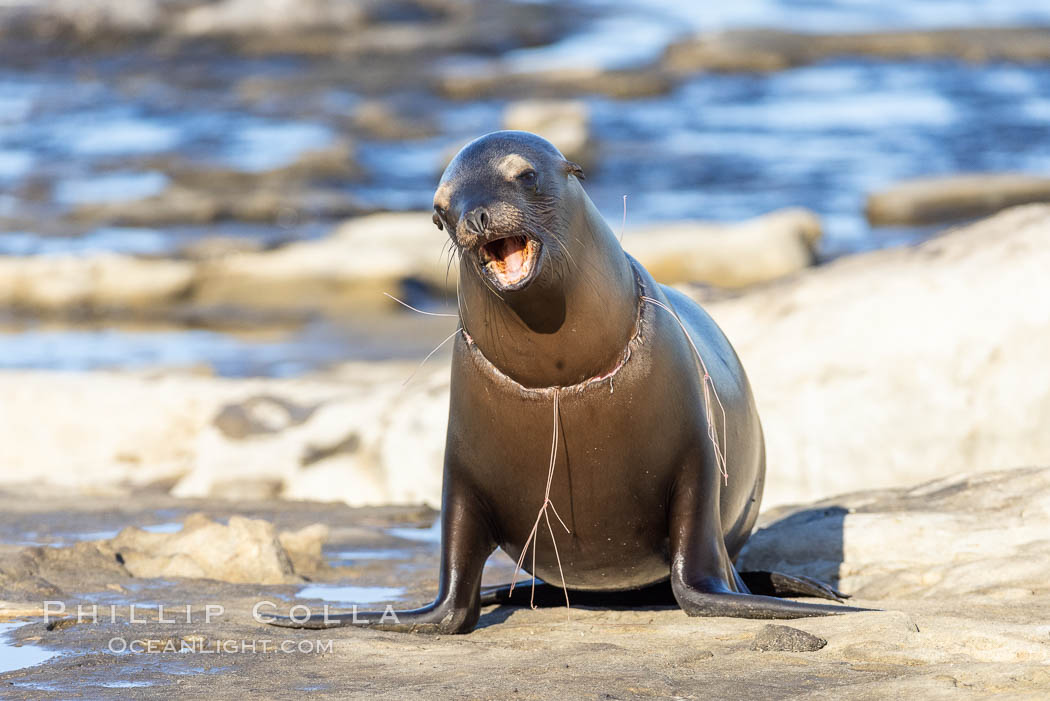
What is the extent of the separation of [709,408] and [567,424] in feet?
1.84

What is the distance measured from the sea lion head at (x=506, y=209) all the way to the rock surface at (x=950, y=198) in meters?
13.0

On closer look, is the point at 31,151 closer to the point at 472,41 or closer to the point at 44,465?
the point at 472,41

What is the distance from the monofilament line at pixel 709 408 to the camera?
4.54 m

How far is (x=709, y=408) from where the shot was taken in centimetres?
463

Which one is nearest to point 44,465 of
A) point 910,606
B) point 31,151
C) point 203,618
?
point 203,618

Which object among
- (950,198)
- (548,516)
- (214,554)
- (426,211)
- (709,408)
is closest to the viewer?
(548,516)

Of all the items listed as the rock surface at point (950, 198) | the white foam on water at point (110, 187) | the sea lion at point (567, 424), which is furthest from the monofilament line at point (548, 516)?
the white foam on water at point (110, 187)

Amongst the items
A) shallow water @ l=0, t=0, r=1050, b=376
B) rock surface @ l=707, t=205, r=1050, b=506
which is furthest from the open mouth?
shallow water @ l=0, t=0, r=1050, b=376

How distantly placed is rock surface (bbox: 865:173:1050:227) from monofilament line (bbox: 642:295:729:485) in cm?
1232

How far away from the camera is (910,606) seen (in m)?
4.33

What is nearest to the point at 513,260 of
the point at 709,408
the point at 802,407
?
the point at 709,408

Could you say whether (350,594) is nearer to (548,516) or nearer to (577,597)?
(577,597)

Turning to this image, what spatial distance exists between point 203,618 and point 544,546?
0.99m

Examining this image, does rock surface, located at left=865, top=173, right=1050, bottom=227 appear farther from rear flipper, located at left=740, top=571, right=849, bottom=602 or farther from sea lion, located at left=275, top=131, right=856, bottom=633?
sea lion, located at left=275, top=131, right=856, bottom=633
